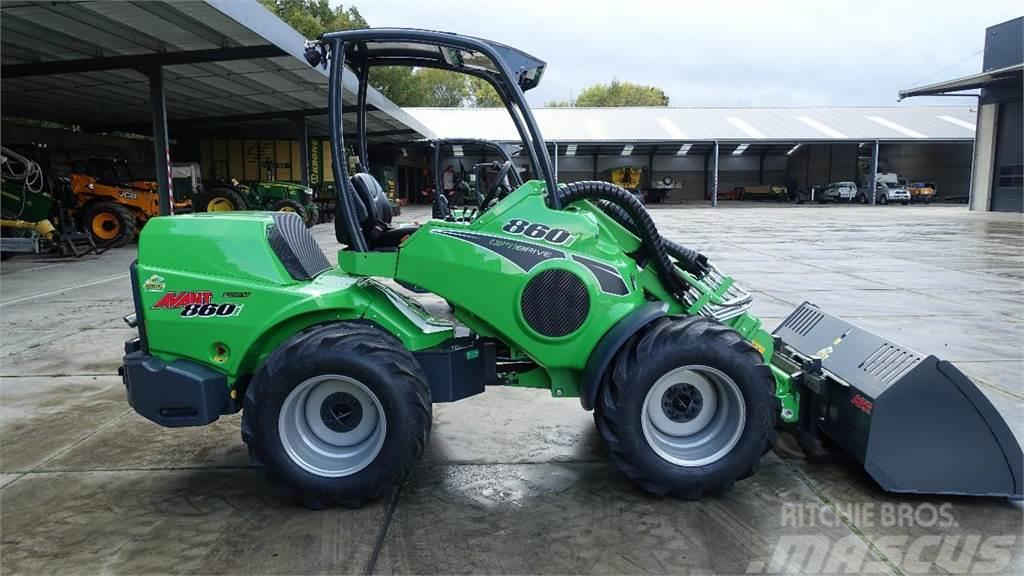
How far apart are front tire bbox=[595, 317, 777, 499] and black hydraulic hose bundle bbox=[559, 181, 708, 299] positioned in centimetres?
40

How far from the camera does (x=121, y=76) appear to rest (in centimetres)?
1549

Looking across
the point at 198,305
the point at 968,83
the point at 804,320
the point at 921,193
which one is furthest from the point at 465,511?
the point at 921,193

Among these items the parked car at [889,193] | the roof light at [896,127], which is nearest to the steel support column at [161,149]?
the parked car at [889,193]

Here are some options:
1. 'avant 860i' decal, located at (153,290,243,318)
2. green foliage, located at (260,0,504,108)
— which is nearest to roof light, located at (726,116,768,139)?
green foliage, located at (260,0,504,108)

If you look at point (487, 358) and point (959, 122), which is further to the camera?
point (959, 122)

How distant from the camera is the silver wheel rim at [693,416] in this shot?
3.39 m

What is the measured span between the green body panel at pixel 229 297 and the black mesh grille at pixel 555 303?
0.63 m

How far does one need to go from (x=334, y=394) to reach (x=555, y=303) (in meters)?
1.17

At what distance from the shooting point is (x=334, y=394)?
11.2 feet

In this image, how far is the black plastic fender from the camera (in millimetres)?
3307

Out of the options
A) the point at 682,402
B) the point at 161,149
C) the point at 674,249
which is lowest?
the point at 682,402

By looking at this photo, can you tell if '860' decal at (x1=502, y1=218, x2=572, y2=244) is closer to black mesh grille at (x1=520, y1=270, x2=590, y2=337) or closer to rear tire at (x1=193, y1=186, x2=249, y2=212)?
black mesh grille at (x1=520, y1=270, x2=590, y2=337)

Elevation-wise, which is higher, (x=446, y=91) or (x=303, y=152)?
(x=446, y=91)

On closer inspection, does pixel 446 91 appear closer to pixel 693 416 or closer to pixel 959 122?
pixel 959 122
